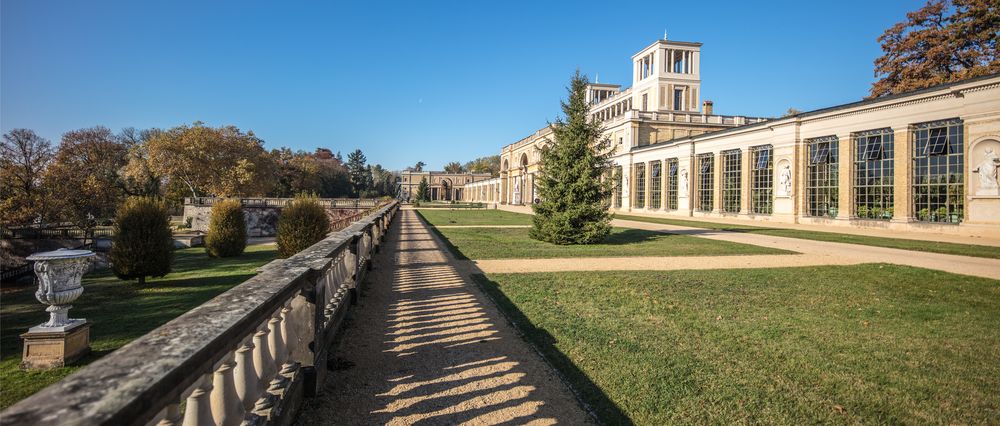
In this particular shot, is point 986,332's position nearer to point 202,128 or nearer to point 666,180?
point 666,180

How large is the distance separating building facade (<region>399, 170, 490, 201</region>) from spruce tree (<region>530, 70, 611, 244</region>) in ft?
376

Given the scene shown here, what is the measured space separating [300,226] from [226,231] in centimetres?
1157

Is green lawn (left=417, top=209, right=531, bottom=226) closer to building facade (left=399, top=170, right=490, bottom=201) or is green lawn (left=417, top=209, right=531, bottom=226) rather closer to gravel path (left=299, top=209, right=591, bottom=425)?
gravel path (left=299, top=209, right=591, bottom=425)

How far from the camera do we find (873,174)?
25812 millimetres

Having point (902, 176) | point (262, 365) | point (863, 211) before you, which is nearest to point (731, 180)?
point (863, 211)

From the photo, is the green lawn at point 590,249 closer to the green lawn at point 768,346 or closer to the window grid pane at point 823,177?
the green lawn at point 768,346

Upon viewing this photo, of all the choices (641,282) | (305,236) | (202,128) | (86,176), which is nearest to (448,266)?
(641,282)

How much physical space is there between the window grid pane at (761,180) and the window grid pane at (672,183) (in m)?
8.52

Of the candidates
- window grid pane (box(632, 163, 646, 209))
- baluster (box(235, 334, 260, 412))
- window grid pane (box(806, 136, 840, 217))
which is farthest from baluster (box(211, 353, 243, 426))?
window grid pane (box(632, 163, 646, 209))

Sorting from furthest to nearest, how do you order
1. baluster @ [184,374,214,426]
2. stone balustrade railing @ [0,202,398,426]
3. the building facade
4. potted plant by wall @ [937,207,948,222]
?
the building facade
potted plant by wall @ [937,207,948,222]
baluster @ [184,374,214,426]
stone balustrade railing @ [0,202,398,426]

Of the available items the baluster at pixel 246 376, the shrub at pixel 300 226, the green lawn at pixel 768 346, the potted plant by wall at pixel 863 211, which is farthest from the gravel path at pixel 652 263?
the potted plant by wall at pixel 863 211

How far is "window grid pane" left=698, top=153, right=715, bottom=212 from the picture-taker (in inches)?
1496

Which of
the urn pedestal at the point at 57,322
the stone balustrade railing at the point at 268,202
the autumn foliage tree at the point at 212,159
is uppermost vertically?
the autumn foliage tree at the point at 212,159

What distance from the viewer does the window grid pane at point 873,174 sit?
81.8 ft
